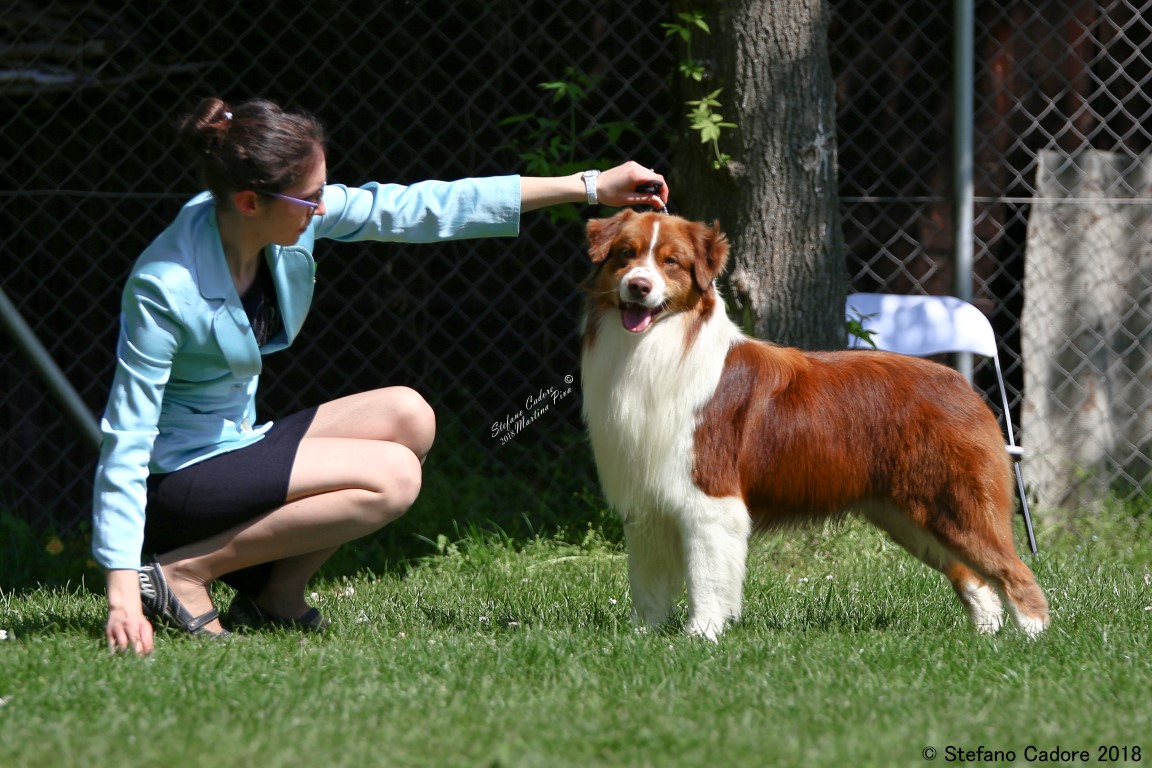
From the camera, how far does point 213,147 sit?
10.3 feet

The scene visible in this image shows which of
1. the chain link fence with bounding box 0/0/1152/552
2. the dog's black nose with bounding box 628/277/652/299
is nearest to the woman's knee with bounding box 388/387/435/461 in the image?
the dog's black nose with bounding box 628/277/652/299

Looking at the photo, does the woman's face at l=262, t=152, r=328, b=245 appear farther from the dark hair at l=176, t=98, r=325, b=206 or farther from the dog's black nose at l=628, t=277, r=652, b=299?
the dog's black nose at l=628, t=277, r=652, b=299

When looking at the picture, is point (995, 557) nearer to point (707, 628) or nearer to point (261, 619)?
point (707, 628)

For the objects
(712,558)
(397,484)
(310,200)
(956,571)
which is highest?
(956,571)

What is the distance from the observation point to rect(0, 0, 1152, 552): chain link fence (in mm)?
5633

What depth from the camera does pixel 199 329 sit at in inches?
126

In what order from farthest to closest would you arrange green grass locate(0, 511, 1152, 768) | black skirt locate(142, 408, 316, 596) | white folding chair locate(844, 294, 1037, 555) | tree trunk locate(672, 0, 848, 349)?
white folding chair locate(844, 294, 1037, 555) → tree trunk locate(672, 0, 848, 349) → black skirt locate(142, 408, 316, 596) → green grass locate(0, 511, 1152, 768)

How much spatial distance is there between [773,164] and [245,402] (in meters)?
2.27

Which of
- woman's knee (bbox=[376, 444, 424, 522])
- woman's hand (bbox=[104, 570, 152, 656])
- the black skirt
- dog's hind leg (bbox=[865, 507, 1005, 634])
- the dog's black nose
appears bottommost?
woman's hand (bbox=[104, 570, 152, 656])

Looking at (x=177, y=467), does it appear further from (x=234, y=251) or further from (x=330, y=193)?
(x=330, y=193)

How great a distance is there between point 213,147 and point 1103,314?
4.19m

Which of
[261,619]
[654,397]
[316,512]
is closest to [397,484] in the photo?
[316,512]

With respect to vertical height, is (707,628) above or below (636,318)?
below

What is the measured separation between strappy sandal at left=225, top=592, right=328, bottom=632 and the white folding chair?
2.41m
